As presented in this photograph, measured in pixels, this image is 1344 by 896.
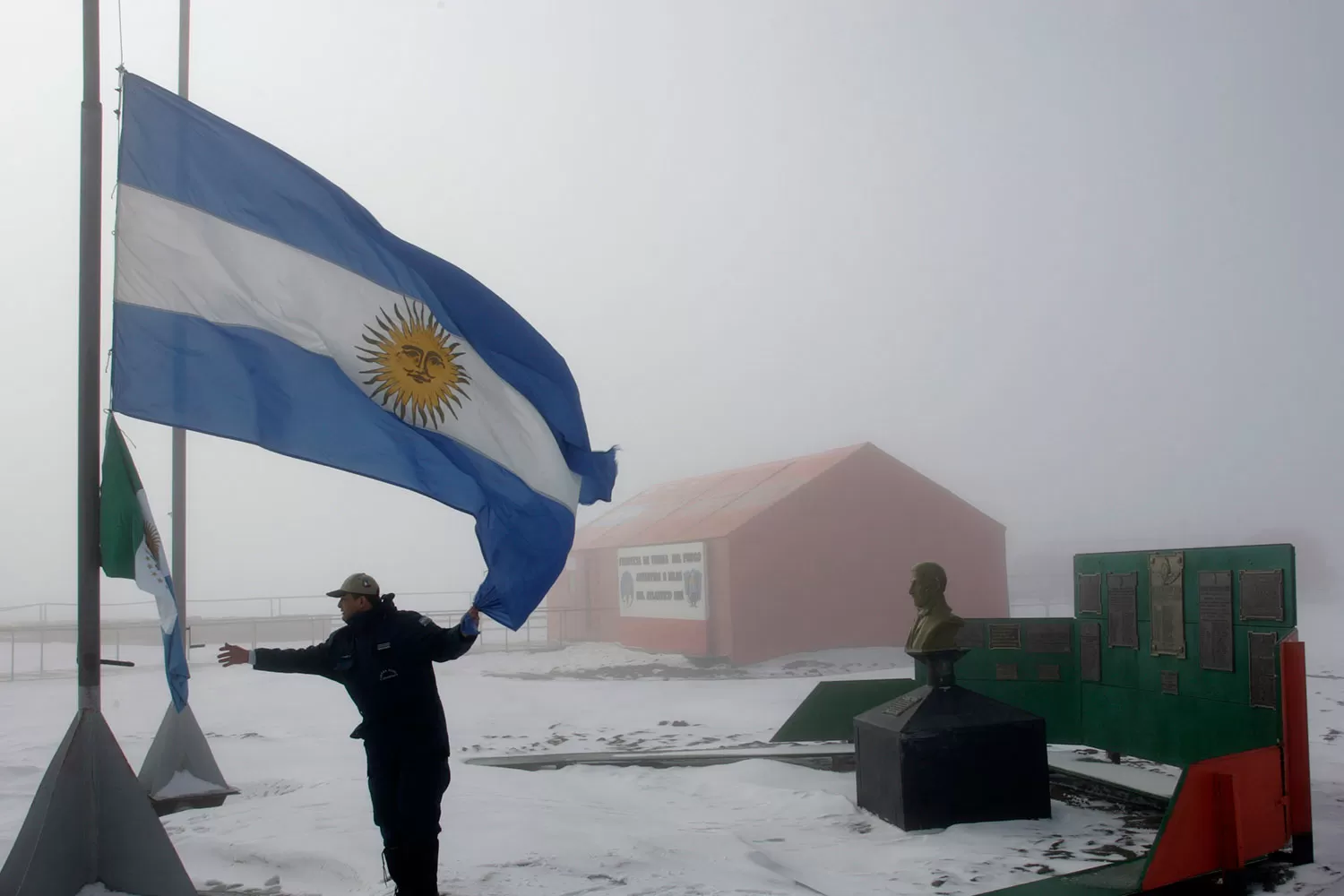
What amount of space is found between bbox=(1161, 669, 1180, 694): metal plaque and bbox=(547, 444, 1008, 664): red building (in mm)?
13497

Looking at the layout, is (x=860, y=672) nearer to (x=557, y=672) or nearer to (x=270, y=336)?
(x=557, y=672)

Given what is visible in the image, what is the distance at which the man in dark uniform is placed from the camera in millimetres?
5438

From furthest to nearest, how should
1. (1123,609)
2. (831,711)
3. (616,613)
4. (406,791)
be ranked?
(616,613) → (831,711) → (1123,609) → (406,791)

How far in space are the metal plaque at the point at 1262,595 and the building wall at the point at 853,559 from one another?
48.9 feet

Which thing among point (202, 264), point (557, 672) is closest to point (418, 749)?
point (202, 264)

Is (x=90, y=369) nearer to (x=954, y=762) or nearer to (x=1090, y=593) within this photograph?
(x=954, y=762)

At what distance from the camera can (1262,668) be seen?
788 cm

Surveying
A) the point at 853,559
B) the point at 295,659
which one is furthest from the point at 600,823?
the point at 853,559

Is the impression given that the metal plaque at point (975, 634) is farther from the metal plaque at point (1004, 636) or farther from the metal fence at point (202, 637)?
the metal fence at point (202, 637)

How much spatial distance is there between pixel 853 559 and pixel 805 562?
1.28 m

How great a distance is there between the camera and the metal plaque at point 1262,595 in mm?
7727

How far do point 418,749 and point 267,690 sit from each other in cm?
1509

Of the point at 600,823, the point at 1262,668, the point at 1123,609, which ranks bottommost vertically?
the point at 600,823

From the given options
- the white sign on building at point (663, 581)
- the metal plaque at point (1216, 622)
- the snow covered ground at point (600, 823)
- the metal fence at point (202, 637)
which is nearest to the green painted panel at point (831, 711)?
the snow covered ground at point (600, 823)
